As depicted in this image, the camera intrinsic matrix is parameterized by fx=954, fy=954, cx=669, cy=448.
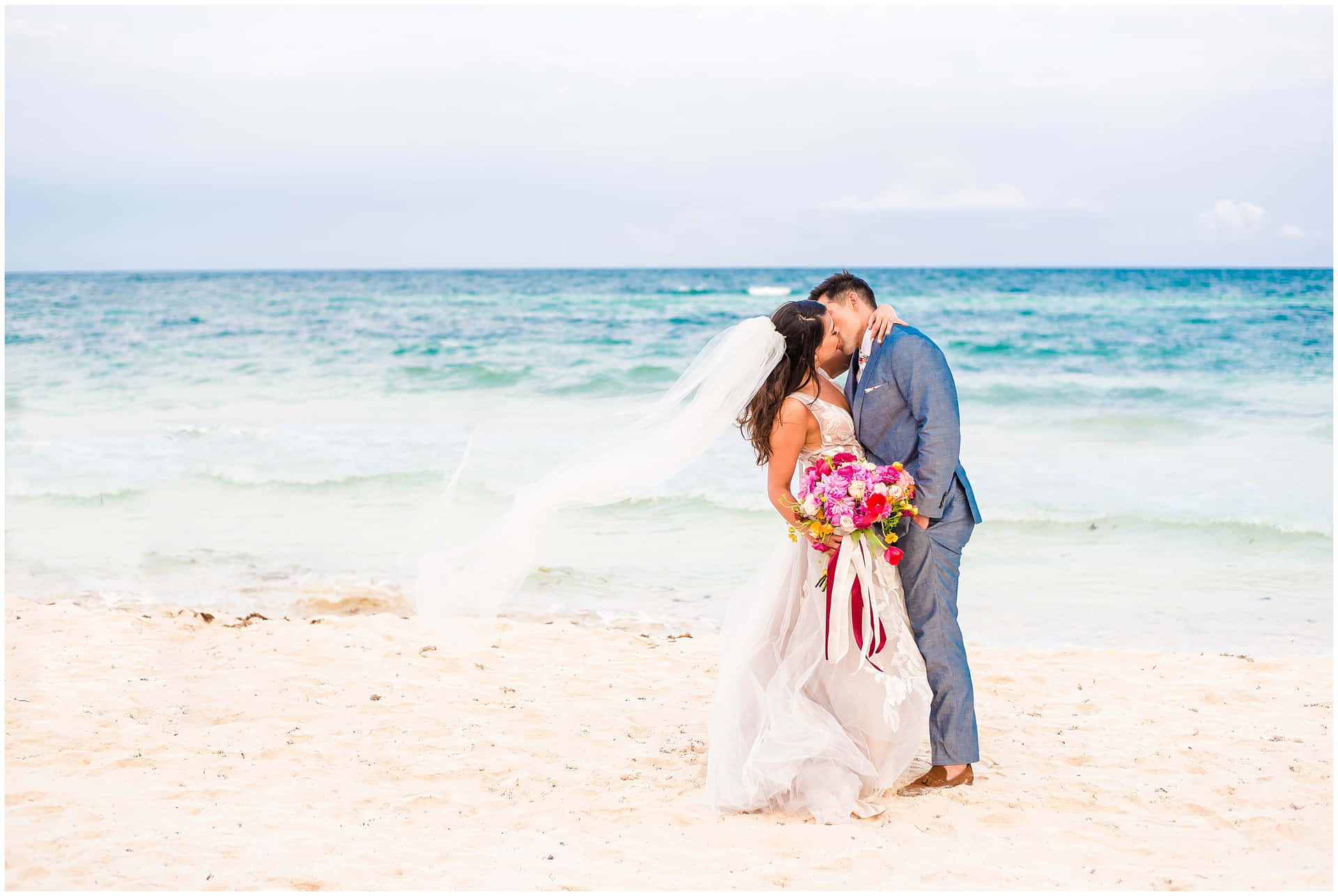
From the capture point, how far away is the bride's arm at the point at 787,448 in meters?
3.88

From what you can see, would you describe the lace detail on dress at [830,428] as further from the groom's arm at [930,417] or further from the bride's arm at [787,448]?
the groom's arm at [930,417]

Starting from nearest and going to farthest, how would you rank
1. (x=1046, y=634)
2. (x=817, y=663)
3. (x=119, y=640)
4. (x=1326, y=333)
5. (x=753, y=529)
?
(x=817, y=663), (x=119, y=640), (x=1046, y=634), (x=753, y=529), (x=1326, y=333)

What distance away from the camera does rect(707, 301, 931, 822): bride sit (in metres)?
3.78

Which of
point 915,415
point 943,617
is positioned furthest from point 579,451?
point 943,617

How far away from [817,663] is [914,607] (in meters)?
0.47

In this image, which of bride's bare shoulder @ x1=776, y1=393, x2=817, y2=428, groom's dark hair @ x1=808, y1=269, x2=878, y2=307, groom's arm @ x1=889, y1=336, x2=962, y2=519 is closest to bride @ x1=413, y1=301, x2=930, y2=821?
bride's bare shoulder @ x1=776, y1=393, x2=817, y2=428

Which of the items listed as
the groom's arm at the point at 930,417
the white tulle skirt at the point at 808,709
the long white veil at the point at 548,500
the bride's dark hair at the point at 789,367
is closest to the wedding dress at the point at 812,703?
the white tulle skirt at the point at 808,709

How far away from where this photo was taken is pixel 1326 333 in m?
24.1

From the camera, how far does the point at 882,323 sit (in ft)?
13.1

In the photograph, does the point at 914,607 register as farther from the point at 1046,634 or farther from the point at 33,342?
the point at 33,342

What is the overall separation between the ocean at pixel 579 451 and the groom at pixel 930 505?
1044 millimetres

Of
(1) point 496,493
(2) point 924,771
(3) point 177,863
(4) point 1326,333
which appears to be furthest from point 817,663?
(4) point 1326,333

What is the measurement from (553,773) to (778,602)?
127 centimetres

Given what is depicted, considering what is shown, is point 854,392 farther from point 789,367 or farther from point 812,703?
point 812,703
